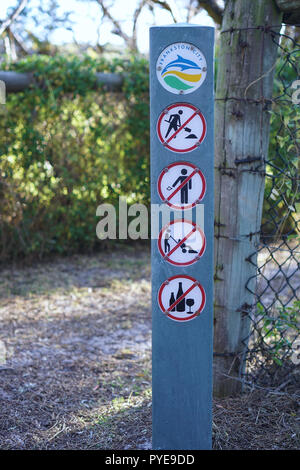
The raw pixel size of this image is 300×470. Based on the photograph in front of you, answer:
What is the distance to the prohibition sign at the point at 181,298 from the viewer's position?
1.73 m

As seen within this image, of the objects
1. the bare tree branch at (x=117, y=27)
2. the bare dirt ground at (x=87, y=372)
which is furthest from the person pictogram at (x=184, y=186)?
the bare tree branch at (x=117, y=27)

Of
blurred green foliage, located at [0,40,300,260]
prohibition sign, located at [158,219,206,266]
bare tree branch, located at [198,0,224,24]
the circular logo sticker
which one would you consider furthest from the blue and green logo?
blurred green foliage, located at [0,40,300,260]

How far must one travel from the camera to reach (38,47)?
880cm

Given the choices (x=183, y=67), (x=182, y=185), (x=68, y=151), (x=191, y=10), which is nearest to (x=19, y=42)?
(x=191, y=10)

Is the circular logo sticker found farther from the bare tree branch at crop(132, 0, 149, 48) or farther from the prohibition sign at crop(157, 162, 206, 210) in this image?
the bare tree branch at crop(132, 0, 149, 48)

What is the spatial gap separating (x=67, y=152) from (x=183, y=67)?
404cm

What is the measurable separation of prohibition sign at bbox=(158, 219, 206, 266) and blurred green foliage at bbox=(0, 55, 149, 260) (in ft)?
12.2

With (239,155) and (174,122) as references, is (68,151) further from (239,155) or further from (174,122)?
(174,122)

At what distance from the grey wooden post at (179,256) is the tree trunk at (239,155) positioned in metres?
0.47

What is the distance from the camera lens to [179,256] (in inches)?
67.6

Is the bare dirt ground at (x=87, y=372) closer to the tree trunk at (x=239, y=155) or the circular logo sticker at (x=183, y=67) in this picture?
the tree trunk at (x=239, y=155)

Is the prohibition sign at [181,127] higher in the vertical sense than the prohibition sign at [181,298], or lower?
higher

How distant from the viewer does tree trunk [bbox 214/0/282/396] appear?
80.6 inches

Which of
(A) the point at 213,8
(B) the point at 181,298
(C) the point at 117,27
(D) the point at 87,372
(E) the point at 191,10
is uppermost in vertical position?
(E) the point at 191,10
